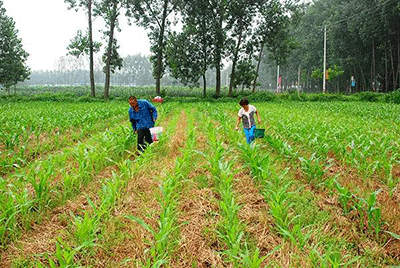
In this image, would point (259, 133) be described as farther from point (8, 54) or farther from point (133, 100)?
point (8, 54)

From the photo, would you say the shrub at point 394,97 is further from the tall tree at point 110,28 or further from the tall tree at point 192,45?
the tall tree at point 110,28

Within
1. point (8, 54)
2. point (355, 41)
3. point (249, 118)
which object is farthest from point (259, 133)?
point (8, 54)

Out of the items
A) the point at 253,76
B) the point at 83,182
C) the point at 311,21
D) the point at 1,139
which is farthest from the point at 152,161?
the point at 311,21

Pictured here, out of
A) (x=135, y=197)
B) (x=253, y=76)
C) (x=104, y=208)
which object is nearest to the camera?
(x=104, y=208)

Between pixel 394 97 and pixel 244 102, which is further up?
pixel 394 97

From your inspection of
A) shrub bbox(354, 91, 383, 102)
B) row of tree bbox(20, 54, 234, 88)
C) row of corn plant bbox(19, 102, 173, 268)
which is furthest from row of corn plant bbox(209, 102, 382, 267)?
row of tree bbox(20, 54, 234, 88)

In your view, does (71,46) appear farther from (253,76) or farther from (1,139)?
(1,139)

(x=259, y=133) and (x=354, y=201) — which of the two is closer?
(x=354, y=201)

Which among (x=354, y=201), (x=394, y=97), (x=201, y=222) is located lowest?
(x=201, y=222)

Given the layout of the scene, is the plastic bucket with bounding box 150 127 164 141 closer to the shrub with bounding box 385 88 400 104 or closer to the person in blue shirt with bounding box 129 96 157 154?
the person in blue shirt with bounding box 129 96 157 154

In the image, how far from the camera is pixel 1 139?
7715 mm

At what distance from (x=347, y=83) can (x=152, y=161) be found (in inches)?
2117

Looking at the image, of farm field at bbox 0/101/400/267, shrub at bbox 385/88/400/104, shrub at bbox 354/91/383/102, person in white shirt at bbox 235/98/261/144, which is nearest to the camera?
farm field at bbox 0/101/400/267

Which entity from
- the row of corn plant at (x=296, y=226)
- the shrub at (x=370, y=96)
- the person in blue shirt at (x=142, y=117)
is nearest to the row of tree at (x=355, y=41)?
the shrub at (x=370, y=96)
